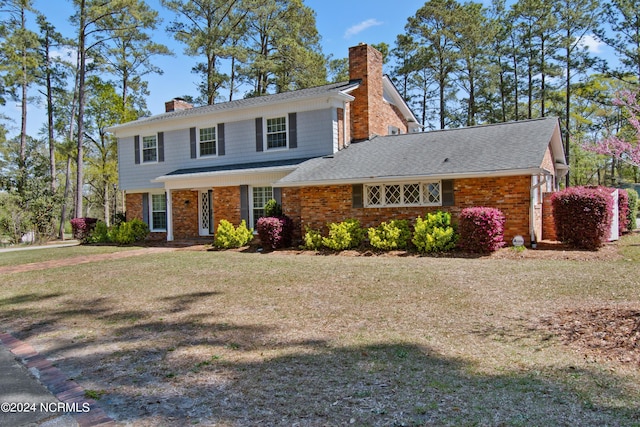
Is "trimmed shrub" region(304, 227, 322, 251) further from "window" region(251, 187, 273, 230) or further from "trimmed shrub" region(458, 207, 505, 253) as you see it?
"trimmed shrub" region(458, 207, 505, 253)

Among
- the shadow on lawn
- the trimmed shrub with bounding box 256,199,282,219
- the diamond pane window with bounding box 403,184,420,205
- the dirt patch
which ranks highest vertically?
the diamond pane window with bounding box 403,184,420,205

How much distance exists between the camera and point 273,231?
1386 cm

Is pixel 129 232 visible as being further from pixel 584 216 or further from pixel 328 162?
pixel 584 216

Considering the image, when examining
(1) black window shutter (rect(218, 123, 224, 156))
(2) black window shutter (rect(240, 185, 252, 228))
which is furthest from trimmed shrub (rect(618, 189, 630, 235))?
(1) black window shutter (rect(218, 123, 224, 156))

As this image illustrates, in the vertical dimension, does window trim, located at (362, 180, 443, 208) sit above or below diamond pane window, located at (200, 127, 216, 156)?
below

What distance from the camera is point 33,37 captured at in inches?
1022

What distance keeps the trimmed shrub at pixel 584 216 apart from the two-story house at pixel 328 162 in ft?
2.44

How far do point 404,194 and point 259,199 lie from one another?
6.00 meters

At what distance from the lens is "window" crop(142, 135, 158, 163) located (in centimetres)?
2023

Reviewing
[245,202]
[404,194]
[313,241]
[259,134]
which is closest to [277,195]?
[245,202]

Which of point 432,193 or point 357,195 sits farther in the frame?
point 357,195

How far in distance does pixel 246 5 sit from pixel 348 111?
17.0 m

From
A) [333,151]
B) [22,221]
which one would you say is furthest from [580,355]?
[22,221]

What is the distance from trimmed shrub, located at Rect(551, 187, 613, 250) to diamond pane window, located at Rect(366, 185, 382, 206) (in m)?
4.85
